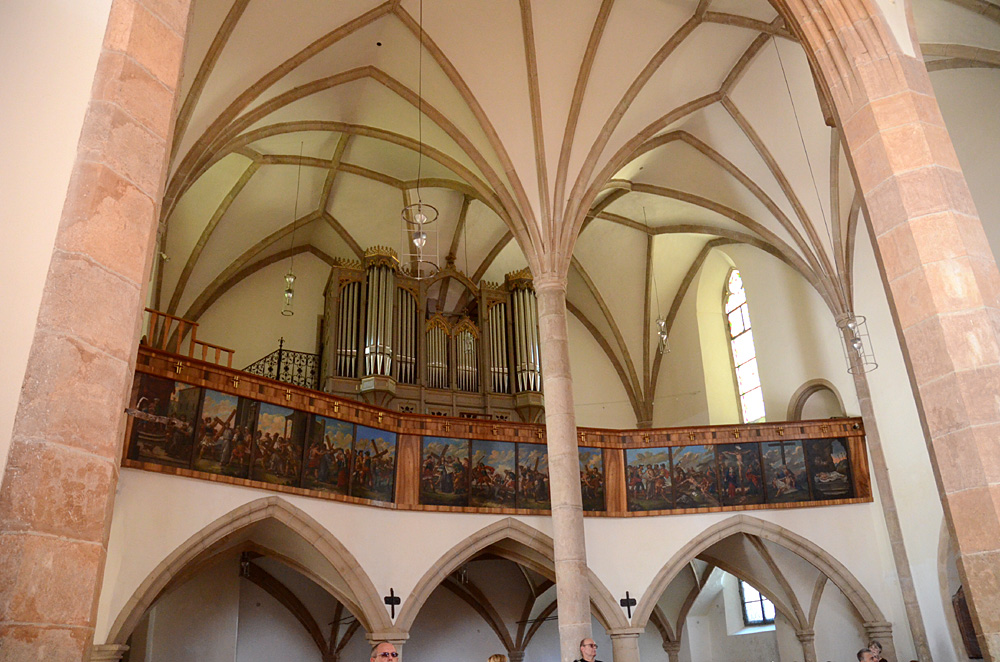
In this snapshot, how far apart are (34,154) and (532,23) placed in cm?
935

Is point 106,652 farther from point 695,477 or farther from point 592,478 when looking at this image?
point 695,477

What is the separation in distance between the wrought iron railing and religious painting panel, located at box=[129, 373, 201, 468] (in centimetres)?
484

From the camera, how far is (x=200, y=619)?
1323 cm

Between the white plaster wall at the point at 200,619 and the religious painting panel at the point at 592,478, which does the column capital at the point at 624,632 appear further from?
the white plaster wall at the point at 200,619

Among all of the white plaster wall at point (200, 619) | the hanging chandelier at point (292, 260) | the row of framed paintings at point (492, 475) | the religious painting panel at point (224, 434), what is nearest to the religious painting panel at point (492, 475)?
the row of framed paintings at point (492, 475)

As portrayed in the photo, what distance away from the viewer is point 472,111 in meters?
12.5

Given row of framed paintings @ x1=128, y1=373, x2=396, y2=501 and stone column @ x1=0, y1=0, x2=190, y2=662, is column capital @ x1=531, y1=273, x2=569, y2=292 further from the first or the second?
stone column @ x1=0, y1=0, x2=190, y2=662

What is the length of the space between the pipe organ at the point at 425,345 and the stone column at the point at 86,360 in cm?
1027

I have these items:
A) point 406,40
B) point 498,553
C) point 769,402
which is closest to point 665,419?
point 769,402

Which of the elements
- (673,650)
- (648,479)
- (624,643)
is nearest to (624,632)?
(624,643)

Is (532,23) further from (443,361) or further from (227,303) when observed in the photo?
(227,303)

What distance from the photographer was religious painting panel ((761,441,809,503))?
46.1 ft

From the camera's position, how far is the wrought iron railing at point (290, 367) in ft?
50.6

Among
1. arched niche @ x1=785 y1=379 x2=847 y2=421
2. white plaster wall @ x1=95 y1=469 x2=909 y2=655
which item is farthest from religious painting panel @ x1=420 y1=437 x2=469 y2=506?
arched niche @ x1=785 y1=379 x2=847 y2=421
